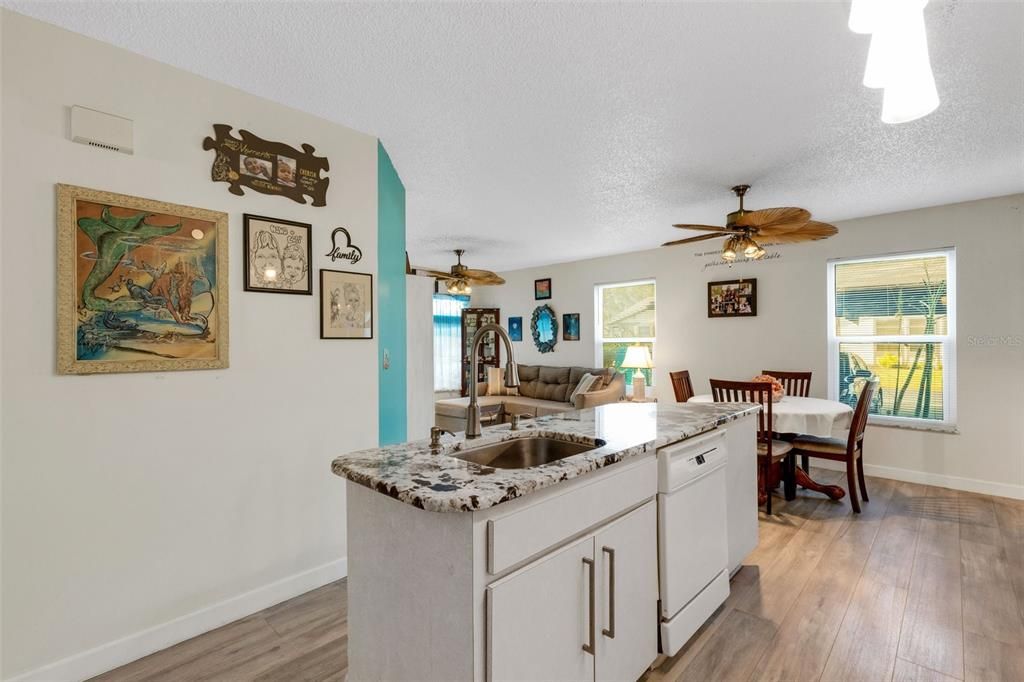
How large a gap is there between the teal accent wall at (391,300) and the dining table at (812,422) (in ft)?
8.78

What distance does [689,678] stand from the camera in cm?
175

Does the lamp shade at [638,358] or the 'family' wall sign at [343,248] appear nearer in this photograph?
the 'family' wall sign at [343,248]

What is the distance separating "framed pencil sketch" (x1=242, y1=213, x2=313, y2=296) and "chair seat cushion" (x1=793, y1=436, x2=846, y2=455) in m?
3.58

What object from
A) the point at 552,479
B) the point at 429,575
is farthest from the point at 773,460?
the point at 429,575

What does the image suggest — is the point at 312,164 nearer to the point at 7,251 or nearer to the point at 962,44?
the point at 7,251

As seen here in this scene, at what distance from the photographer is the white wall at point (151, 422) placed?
1.65 metres

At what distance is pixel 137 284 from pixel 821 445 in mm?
4259

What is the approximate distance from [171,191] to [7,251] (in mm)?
555

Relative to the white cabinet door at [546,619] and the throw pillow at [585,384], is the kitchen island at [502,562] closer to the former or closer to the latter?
the white cabinet door at [546,619]

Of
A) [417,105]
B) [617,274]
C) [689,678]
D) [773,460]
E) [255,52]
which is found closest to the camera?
[689,678]

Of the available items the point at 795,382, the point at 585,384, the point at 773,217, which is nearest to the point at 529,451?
the point at 773,217

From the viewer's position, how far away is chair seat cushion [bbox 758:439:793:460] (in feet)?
11.2

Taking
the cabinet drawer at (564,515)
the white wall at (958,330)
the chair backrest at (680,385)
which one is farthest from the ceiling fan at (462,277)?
the cabinet drawer at (564,515)

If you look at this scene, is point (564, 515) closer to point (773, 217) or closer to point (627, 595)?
point (627, 595)
